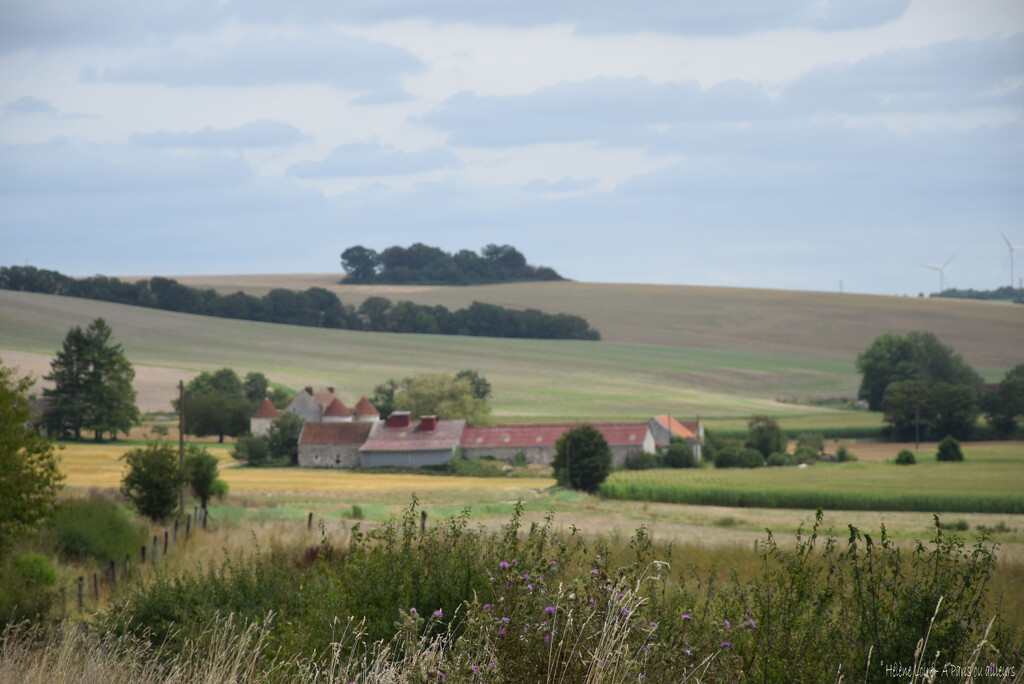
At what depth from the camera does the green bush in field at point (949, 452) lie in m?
63.2

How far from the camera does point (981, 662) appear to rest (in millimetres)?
6039

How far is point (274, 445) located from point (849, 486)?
139ft

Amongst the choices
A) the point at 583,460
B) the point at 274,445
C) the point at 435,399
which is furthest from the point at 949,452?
the point at 274,445

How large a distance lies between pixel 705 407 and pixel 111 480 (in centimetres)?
5525

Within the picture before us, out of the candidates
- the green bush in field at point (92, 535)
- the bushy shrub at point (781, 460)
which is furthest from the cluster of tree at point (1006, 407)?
the green bush in field at point (92, 535)

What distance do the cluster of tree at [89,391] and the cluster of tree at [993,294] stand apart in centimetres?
12518

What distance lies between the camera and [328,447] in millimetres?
72500

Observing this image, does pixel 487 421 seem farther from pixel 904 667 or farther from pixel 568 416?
pixel 904 667

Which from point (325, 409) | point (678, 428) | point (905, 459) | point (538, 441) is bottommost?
point (538, 441)

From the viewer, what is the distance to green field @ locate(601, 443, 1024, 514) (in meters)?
44.7

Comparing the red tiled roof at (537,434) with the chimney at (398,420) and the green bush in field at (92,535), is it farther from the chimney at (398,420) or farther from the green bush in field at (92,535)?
the green bush in field at (92,535)

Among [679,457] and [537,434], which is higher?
[537,434]

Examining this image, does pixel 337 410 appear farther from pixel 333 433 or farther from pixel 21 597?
pixel 21 597

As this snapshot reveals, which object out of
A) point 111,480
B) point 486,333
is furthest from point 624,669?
point 486,333
